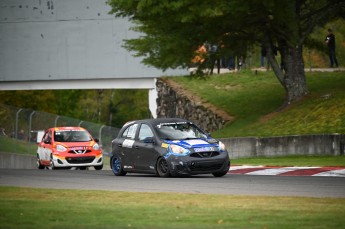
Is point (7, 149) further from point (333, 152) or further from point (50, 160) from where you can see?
point (333, 152)

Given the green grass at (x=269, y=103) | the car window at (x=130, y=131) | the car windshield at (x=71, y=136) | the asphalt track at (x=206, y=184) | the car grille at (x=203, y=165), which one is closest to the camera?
the asphalt track at (x=206, y=184)

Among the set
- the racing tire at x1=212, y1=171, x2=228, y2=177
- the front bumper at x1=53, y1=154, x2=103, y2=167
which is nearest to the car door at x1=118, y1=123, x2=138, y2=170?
the racing tire at x1=212, y1=171, x2=228, y2=177

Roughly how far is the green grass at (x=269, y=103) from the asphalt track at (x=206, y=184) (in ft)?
39.1

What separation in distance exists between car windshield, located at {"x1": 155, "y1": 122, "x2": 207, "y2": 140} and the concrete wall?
8227 millimetres

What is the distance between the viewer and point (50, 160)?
31.9m

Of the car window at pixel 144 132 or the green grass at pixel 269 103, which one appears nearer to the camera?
the car window at pixel 144 132

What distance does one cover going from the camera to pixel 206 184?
20.4 m

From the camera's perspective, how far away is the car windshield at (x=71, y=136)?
32.2 meters

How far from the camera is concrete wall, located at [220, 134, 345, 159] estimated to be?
102 ft

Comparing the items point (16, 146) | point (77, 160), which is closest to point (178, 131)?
point (77, 160)

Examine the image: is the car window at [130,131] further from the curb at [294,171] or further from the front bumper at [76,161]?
the front bumper at [76,161]

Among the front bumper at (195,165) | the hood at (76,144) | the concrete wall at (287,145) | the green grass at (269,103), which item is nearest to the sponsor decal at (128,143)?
the front bumper at (195,165)

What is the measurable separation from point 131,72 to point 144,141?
29.9 metres

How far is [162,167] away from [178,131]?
1049 millimetres
